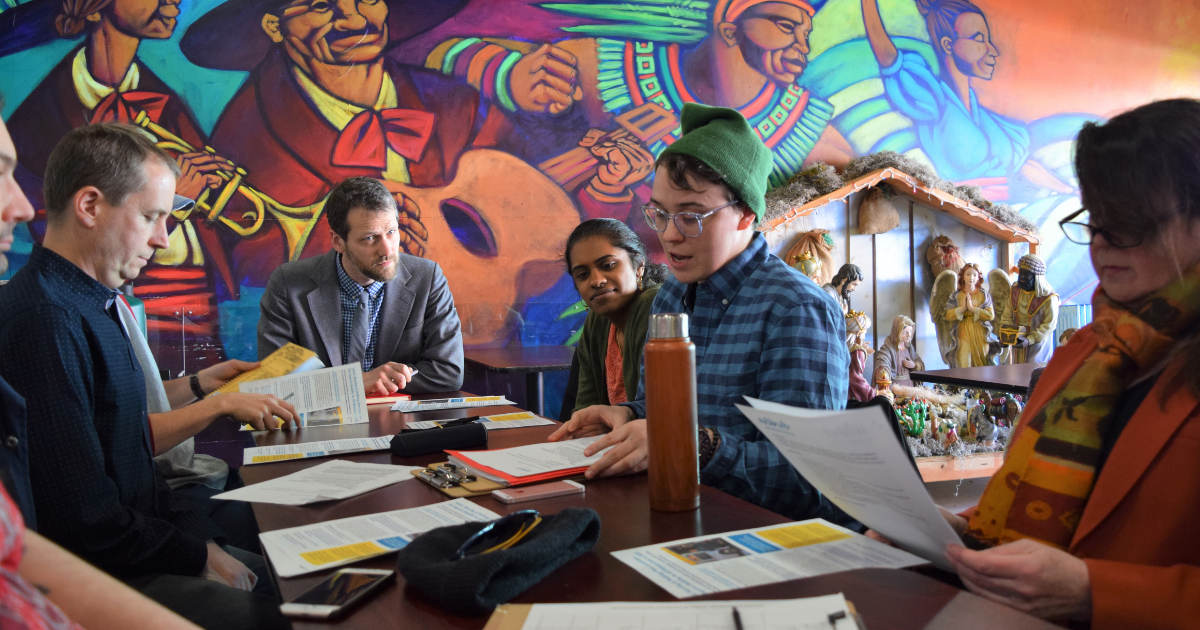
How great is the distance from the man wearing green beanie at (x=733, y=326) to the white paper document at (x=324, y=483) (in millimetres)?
336

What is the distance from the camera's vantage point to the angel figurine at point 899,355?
536 centimetres

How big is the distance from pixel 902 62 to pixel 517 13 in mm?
3111

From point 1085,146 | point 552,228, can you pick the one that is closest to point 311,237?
point 552,228

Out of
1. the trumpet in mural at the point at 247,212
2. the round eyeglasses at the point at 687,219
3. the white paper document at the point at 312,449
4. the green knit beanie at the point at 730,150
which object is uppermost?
the trumpet in mural at the point at 247,212

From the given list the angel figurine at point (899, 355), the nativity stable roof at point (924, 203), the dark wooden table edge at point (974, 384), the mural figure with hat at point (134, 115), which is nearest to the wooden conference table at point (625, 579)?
the dark wooden table edge at point (974, 384)

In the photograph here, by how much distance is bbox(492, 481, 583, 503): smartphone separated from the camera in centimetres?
108

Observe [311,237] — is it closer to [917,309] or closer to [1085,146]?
[1085,146]

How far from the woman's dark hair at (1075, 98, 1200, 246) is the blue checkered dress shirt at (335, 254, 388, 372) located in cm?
253

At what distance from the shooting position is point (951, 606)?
2.29 feet

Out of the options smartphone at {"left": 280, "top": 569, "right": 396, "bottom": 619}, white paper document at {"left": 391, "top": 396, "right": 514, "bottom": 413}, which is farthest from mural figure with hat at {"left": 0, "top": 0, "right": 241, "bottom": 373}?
smartphone at {"left": 280, "top": 569, "right": 396, "bottom": 619}

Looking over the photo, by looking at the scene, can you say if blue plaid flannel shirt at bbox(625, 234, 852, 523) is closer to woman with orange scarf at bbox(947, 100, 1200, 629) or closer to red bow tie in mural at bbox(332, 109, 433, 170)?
woman with orange scarf at bbox(947, 100, 1200, 629)

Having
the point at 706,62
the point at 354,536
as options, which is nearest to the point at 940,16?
the point at 706,62

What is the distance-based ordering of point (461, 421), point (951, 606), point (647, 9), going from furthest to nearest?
point (647, 9)
point (461, 421)
point (951, 606)

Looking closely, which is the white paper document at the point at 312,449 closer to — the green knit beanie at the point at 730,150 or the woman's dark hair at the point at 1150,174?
the green knit beanie at the point at 730,150
